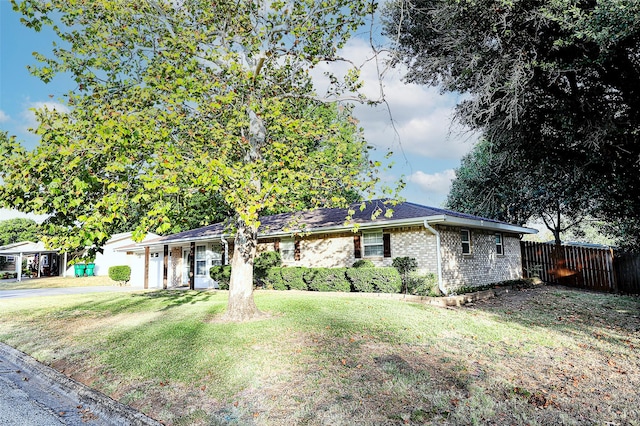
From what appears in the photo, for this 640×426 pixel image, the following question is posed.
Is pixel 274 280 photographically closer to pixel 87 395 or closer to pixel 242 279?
pixel 242 279

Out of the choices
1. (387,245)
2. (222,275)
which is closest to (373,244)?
(387,245)

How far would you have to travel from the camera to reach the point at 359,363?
5641mm

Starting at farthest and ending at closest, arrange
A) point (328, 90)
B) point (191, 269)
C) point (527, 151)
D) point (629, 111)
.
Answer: point (191, 269)
point (527, 151)
point (328, 90)
point (629, 111)

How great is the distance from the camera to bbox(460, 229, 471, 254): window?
15.1 m

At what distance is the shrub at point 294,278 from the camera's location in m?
15.3

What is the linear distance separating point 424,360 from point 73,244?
5.76m

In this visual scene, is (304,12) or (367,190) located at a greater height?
(304,12)

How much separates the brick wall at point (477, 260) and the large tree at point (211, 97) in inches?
271

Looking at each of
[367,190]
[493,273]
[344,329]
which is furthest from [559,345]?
[493,273]

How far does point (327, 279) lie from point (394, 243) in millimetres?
2971

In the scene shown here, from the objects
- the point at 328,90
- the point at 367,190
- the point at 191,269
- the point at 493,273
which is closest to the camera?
the point at 367,190

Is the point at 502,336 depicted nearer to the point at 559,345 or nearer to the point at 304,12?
the point at 559,345

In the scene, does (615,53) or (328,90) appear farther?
(328,90)

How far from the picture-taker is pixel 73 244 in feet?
18.7
